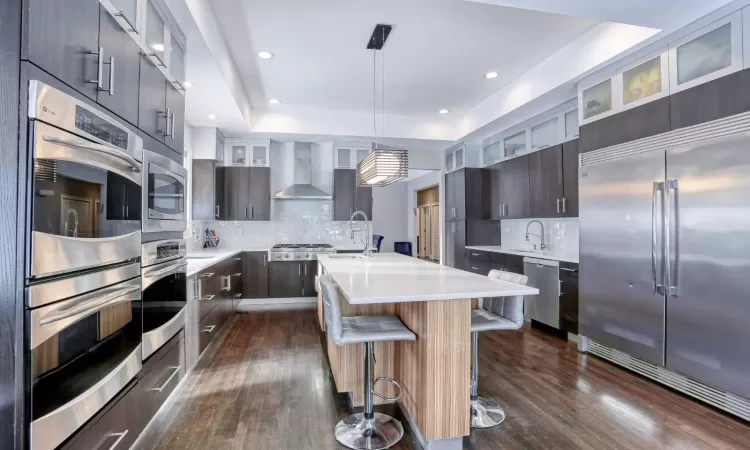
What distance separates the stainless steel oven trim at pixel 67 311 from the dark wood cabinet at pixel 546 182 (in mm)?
4251

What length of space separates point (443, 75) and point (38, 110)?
3.90m

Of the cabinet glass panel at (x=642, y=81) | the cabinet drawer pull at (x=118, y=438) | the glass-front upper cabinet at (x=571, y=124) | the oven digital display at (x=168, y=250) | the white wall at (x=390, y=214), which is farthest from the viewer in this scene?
the white wall at (x=390, y=214)

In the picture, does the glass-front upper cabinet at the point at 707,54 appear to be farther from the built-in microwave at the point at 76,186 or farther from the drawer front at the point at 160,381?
the drawer front at the point at 160,381

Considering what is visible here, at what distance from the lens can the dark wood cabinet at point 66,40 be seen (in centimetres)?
121

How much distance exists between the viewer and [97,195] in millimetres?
1517

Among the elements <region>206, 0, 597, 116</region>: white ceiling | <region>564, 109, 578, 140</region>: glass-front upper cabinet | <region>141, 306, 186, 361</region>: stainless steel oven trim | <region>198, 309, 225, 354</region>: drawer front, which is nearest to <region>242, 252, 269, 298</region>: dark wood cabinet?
<region>198, 309, 225, 354</region>: drawer front

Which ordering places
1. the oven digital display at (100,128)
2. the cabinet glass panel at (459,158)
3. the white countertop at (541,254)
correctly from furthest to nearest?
the cabinet glass panel at (459,158)
the white countertop at (541,254)
the oven digital display at (100,128)

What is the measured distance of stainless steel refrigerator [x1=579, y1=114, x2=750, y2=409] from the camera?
2.42 meters

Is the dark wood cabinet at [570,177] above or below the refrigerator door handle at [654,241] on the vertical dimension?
above

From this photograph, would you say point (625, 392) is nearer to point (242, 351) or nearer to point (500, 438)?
point (500, 438)

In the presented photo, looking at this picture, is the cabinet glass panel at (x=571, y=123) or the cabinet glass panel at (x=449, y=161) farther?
the cabinet glass panel at (x=449, y=161)

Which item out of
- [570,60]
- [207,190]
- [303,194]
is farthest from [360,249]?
[570,60]

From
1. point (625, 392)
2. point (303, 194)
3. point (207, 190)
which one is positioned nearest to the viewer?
point (625, 392)

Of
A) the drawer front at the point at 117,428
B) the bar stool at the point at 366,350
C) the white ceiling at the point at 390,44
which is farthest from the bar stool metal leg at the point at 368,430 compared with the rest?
the white ceiling at the point at 390,44
